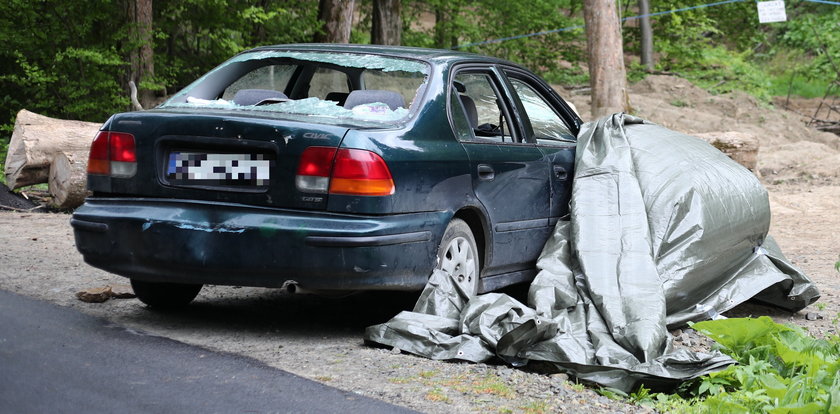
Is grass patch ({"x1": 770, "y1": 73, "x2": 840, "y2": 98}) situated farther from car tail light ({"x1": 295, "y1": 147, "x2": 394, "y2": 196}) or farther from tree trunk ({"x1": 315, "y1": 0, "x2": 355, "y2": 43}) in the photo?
car tail light ({"x1": 295, "y1": 147, "x2": 394, "y2": 196})

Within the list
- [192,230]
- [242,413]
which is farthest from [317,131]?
[242,413]

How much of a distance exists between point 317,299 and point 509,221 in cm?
135

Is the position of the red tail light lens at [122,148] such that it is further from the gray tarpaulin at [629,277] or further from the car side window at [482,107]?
the car side window at [482,107]

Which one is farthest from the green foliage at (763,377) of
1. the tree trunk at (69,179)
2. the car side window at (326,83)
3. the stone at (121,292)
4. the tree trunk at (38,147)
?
the tree trunk at (38,147)

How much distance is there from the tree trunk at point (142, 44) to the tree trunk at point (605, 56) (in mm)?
6463

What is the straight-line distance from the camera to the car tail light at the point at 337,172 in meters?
4.79

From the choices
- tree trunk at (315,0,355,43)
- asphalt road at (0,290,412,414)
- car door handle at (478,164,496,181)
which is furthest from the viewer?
tree trunk at (315,0,355,43)

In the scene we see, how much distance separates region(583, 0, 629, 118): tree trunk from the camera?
45.2ft

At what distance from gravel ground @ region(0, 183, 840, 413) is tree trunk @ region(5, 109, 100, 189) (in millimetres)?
2281

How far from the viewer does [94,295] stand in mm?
5863

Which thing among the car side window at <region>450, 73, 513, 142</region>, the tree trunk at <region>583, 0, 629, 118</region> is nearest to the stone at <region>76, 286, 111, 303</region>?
the car side window at <region>450, 73, 513, 142</region>

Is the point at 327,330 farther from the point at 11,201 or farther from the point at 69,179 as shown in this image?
the point at 11,201

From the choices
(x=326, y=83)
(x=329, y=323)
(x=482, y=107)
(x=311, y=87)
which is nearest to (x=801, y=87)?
(x=482, y=107)

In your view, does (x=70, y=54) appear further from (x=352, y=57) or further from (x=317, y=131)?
(x=317, y=131)
